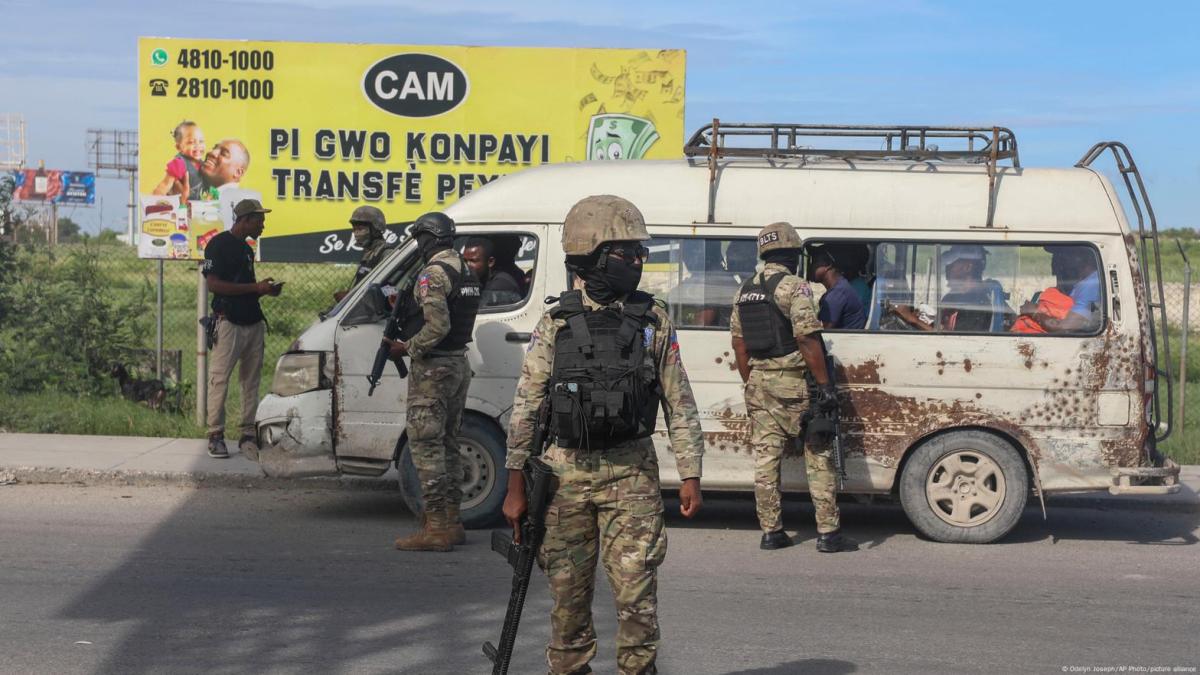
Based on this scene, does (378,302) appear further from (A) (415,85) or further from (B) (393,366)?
(A) (415,85)

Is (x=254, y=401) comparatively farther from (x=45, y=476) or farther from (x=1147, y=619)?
(x=1147, y=619)

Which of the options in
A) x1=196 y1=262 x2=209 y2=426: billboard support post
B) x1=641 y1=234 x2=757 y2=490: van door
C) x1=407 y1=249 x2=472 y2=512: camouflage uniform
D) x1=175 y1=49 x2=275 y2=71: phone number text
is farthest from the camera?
x1=175 y1=49 x2=275 y2=71: phone number text

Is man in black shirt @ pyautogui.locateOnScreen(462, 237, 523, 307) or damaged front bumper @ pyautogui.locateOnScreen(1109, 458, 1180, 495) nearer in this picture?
damaged front bumper @ pyautogui.locateOnScreen(1109, 458, 1180, 495)

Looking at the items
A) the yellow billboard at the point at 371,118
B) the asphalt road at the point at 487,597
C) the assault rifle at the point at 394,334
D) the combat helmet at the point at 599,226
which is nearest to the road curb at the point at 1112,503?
the asphalt road at the point at 487,597

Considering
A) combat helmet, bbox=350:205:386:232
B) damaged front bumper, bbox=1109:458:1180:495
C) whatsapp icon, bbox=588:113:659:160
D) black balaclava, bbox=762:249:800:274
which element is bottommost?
damaged front bumper, bbox=1109:458:1180:495

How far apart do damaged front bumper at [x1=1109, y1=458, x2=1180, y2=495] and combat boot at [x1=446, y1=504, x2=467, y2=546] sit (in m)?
3.95

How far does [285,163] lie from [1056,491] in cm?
753

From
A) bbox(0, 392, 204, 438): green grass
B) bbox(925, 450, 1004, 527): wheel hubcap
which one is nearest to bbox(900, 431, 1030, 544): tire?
bbox(925, 450, 1004, 527): wheel hubcap

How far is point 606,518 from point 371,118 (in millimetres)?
8542

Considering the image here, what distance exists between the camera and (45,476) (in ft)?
31.6

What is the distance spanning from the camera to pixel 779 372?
7.77 meters

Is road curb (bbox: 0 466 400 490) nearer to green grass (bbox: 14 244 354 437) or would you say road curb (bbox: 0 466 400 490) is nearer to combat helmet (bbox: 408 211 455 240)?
green grass (bbox: 14 244 354 437)

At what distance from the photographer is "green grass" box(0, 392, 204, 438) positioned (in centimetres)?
1147

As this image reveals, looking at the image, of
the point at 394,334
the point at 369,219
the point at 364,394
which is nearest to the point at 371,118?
the point at 369,219
